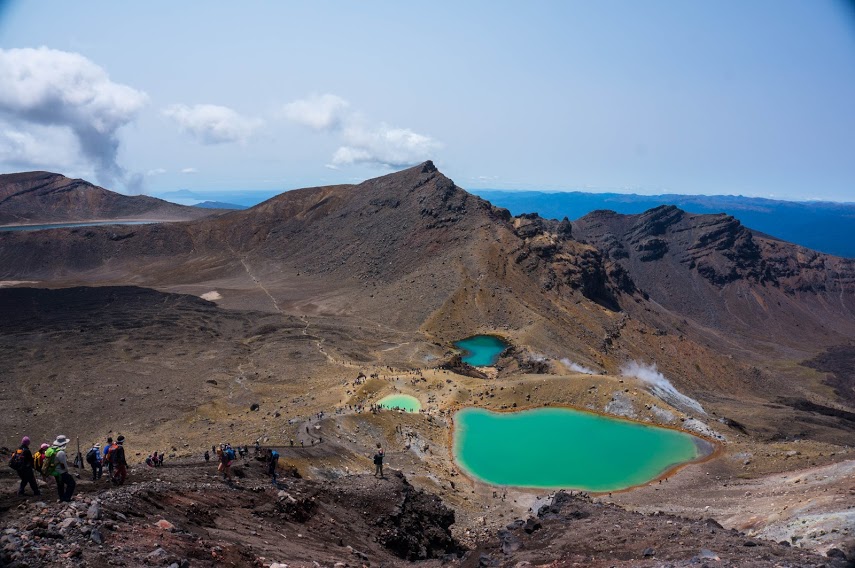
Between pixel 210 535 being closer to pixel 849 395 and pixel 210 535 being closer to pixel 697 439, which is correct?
pixel 697 439

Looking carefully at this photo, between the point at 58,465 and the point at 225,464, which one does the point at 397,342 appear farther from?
the point at 58,465

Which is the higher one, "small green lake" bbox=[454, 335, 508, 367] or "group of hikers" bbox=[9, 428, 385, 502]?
"group of hikers" bbox=[9, 428, 385, 502]

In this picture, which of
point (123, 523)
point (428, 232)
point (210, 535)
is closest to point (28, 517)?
point (123, 523)

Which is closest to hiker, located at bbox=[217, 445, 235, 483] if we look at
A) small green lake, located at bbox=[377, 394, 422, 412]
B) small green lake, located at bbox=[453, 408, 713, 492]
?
small green lake, located at bbox=[453, 408, 713, 492]

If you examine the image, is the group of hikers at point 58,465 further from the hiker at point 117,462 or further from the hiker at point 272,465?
the hiker at point 272,465

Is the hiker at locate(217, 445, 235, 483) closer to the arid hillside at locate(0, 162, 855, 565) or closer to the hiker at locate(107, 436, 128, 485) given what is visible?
the hiker at locate(107, 436, 128, 485)

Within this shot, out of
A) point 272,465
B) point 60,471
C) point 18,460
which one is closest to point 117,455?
point 60,471

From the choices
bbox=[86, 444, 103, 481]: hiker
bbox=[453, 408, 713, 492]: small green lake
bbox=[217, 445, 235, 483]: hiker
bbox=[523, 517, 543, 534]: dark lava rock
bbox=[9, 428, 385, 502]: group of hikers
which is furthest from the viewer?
bbox=[453, 408, 713, 492]: small green lake
